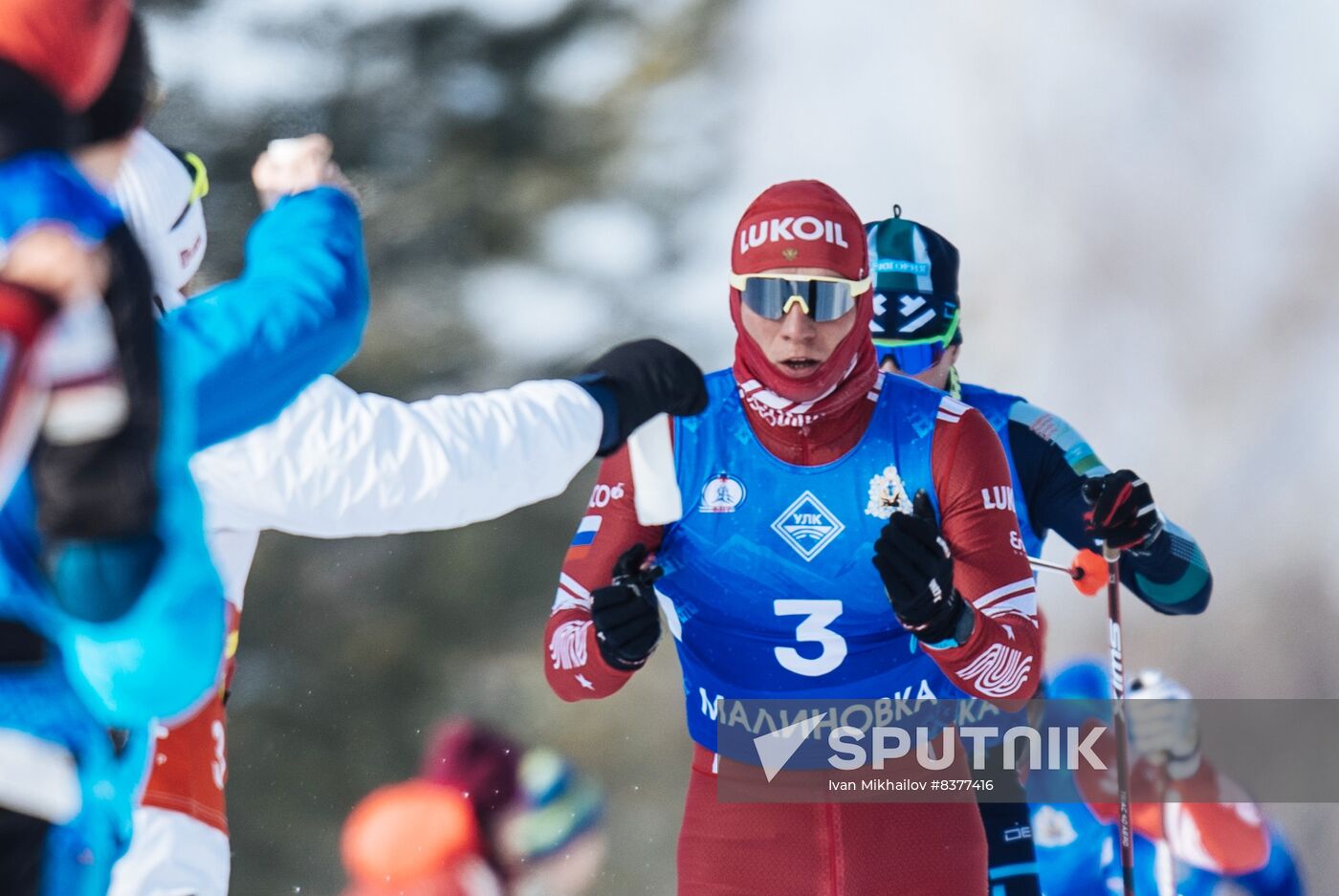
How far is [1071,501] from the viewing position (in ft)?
12.8

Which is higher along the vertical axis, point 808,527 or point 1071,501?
point 1071,501

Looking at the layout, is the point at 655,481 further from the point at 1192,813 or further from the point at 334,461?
the point at 1192,813

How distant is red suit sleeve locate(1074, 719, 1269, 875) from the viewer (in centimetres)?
534

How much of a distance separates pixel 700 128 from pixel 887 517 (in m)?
7.46

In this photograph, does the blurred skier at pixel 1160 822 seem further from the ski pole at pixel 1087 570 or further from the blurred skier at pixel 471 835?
the blurred skier at pixel 471 835

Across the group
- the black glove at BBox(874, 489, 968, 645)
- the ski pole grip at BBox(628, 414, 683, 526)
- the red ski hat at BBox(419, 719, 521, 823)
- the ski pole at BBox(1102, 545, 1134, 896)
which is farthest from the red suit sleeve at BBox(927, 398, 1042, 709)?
the red ski hat at BBox(419, 719, 521, 823)

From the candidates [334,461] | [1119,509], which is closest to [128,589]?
[334,461]

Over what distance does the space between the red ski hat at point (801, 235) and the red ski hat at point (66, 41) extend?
1586 mm

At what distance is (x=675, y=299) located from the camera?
32.6 feet

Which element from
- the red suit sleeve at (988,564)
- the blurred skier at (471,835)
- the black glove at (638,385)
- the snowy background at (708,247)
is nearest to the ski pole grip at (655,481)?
the red suit sleeve at (988,564)

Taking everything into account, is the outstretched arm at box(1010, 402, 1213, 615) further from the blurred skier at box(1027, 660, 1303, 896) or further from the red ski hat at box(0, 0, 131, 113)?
the red ski hat at box(0, 0, 131, 113)

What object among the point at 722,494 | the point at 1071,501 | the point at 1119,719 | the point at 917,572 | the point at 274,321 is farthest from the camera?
the point at 1119,719

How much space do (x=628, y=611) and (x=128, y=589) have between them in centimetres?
129

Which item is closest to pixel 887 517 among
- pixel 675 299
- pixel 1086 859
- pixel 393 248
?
pixel 1086 859
